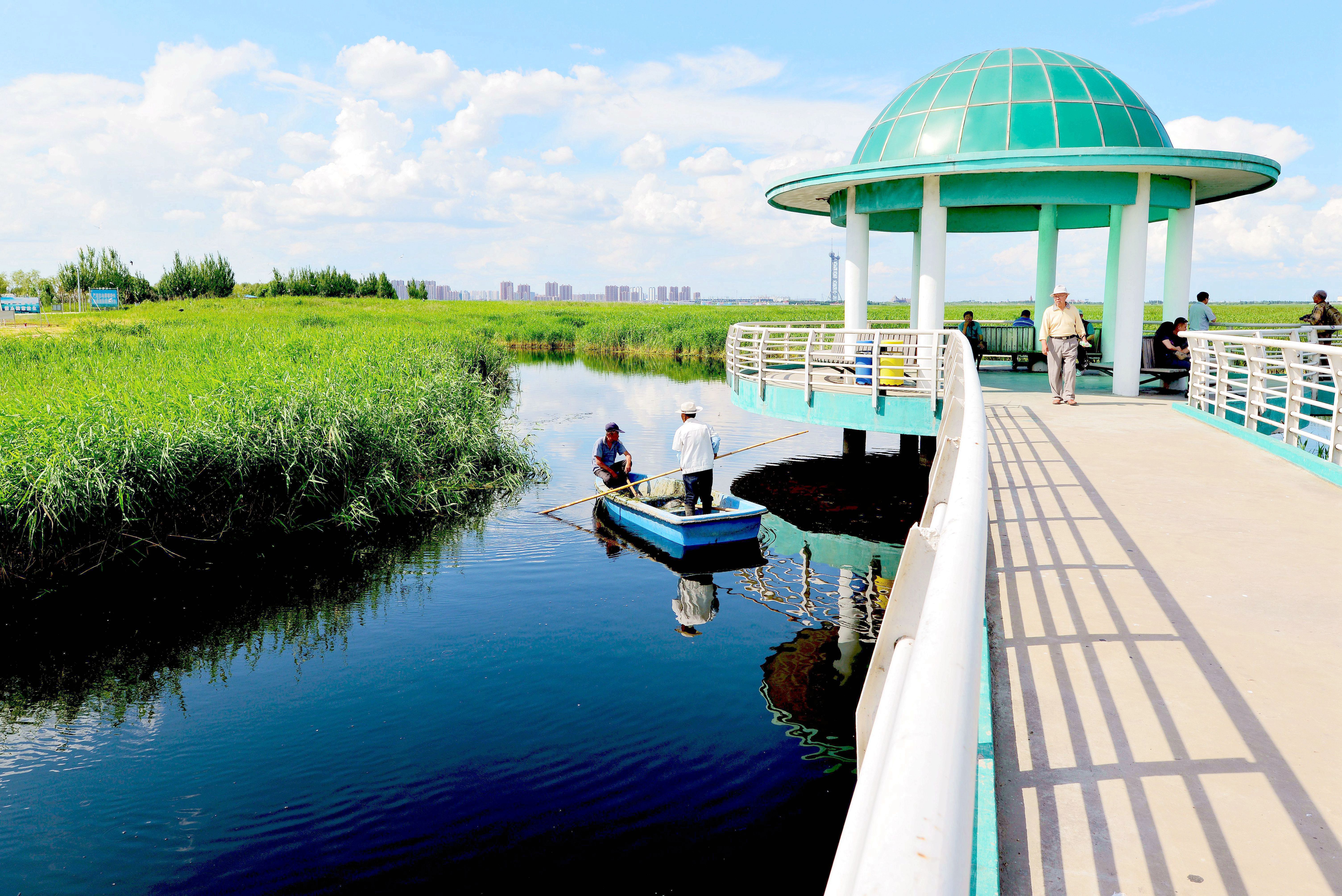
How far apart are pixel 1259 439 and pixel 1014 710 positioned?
835 cm

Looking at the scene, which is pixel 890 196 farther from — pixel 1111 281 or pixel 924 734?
pixel 924 734

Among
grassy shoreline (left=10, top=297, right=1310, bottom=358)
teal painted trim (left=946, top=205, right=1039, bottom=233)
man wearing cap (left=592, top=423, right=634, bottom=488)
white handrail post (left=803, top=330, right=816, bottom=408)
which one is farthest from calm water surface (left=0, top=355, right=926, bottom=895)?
grassy shoreline (left=10, top=297, right=1310, bottom=358)

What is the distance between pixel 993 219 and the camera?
76.3 feet

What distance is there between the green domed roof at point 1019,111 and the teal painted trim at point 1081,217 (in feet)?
12.5

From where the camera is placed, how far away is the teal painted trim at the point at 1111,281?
60.6 feet

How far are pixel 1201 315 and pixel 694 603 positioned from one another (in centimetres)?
1244

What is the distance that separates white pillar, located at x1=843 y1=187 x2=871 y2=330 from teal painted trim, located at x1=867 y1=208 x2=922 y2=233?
245 centimetres

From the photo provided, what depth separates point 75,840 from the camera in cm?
667

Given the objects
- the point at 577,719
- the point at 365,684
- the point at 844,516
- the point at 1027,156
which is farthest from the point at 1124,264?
the point at 365,684

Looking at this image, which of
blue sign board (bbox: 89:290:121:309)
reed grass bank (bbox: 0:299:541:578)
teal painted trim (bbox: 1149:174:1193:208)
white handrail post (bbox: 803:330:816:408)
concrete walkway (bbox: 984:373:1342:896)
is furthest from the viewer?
blue sign board (bbox: 89:290:121:309)

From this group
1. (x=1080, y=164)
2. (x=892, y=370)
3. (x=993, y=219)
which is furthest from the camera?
(x=993, y=219)

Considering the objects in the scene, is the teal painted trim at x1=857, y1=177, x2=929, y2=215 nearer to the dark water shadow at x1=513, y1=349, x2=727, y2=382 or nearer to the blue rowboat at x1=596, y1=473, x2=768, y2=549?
the blue rowboat at x1=596, y1=473, x2=768, y2=549

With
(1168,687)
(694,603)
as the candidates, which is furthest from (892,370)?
(1168,687)

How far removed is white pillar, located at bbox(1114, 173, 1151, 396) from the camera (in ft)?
52.2
